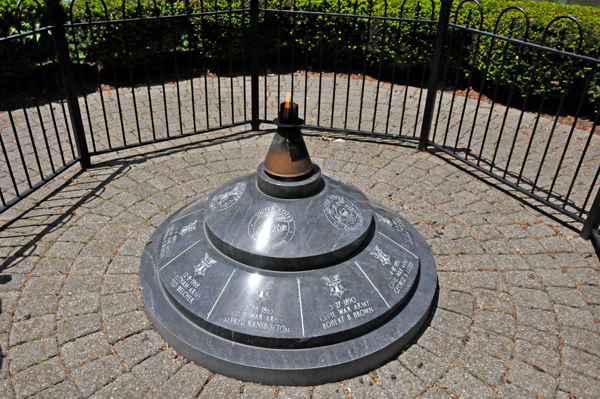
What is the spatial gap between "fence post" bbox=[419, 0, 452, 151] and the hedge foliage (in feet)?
5.19

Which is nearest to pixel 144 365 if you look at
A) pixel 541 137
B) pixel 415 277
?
pixel 415 277

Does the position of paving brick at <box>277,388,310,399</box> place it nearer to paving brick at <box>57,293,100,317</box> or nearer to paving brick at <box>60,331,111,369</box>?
paving brick at <box>60,331,111,369</box>

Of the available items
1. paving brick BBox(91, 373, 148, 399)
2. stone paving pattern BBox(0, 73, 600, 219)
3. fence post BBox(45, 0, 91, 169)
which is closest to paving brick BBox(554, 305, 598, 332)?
stone paving pattern BBox(0, 73, 600, 219)

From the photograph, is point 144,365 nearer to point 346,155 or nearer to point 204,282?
point 204,282

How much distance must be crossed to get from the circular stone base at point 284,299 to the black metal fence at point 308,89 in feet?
8.49

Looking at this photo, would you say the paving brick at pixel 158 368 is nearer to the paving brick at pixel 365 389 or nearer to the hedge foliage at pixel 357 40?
the paving brick at pixel 365 389

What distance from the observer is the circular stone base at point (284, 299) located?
3651mm

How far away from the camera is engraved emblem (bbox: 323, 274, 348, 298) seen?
3904 millimetres

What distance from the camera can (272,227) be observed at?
13.4 feet

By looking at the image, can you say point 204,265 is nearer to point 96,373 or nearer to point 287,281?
point 287,281

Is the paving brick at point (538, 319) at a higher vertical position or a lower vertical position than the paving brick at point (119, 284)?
lower

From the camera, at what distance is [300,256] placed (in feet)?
13.0

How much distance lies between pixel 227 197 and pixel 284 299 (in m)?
1.23

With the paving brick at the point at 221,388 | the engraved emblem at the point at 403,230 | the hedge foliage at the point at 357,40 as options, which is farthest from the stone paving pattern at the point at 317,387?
the hedge foliage at the point at 357,40
